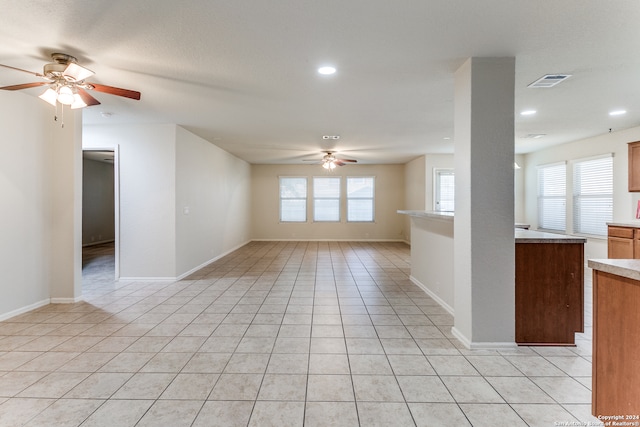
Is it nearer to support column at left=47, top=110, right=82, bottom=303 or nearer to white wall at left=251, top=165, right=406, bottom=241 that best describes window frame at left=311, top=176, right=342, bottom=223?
white wall at left=251, top=165, right=406, bottom=241

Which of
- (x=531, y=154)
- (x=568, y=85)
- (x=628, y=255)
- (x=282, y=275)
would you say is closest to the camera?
(x=568, y=85)

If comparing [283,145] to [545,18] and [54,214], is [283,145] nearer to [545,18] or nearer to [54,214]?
[54,214]

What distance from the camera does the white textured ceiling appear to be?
2.03 meters

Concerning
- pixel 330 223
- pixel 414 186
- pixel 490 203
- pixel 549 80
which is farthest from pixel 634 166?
pixel 330 223

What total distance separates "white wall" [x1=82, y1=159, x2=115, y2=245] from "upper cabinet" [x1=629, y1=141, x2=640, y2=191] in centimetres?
→ 1215

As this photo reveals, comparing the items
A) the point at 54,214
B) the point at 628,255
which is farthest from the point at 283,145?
the point at 628,255

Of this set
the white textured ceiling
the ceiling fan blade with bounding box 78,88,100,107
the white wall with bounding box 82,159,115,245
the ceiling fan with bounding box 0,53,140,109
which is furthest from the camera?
the white wall with bounding box 82,159,115,245

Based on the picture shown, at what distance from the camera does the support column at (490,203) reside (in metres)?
2.65

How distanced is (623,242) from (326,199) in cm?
717

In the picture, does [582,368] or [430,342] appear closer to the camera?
[582,368]

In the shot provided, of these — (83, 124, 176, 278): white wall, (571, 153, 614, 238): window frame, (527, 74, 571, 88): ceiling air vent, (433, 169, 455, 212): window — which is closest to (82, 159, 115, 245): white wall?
(83, 124, 176, 278): white wall

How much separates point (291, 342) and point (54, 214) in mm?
3588

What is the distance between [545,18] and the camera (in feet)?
6.93

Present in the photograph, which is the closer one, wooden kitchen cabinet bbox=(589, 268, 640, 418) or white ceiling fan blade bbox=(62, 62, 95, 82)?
wooden kitchen cabinet bbox=(589, 268, 640, 418)
